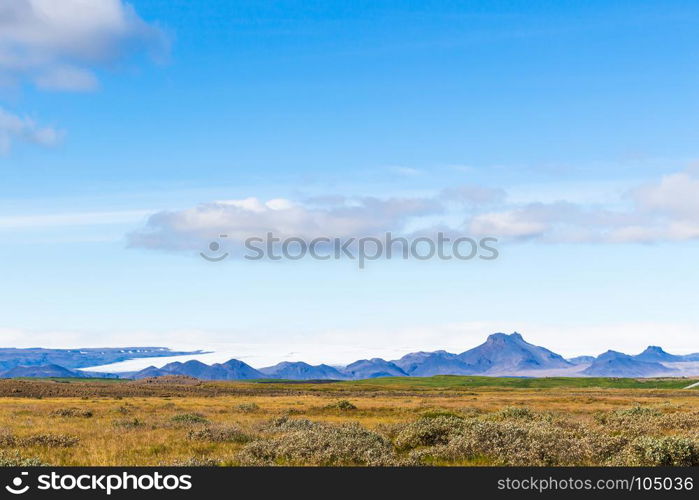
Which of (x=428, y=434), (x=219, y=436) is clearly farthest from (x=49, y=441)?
(x=428, y=434)

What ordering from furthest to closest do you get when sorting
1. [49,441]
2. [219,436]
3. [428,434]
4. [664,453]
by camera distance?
[219,436], [49,441], [428,434], [664,453]

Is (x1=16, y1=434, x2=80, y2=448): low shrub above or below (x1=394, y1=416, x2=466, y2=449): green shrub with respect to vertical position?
below

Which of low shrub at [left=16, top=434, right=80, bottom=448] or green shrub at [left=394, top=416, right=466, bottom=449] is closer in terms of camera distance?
green shrub at [left=394, top=416, right=466, bottom=449]

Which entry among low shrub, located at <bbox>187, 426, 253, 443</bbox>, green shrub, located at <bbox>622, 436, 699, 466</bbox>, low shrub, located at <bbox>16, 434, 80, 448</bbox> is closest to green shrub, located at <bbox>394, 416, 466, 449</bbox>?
low shrub, located at <bbox>187, 426, 253, 443</bbox>

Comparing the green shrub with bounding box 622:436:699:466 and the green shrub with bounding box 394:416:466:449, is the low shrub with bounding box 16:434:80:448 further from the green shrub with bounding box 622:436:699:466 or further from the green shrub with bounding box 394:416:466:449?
the green shrub with bounding box 622:436:699:466

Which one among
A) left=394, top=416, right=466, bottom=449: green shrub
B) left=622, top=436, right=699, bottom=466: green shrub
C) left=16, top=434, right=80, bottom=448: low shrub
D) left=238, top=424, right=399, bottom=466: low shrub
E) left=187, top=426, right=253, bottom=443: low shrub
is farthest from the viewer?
left=187, top=426, right=253, bottom=443: low shrub

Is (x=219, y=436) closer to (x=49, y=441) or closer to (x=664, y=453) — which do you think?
(x=49, y=441)

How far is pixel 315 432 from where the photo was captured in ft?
79.8
